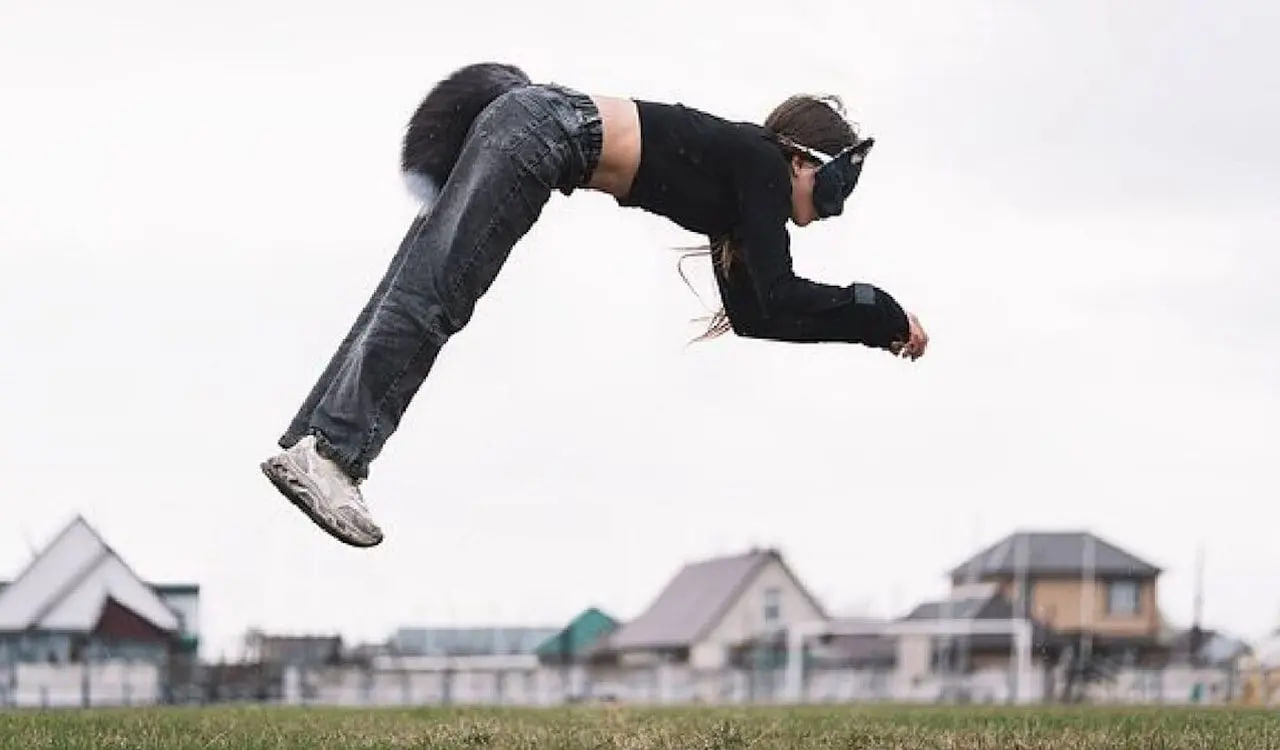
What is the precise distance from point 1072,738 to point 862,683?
52.6 meters

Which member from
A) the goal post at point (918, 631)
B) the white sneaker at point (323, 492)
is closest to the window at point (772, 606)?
the goal post at point (918, 631)

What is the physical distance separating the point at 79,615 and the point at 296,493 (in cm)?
4894

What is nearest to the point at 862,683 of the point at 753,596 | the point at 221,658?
the point at 753,596

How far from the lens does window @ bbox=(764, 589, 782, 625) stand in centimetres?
7162

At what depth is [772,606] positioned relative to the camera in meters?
72.0

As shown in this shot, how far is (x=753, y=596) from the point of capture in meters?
71.9

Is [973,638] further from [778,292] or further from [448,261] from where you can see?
[448,261]

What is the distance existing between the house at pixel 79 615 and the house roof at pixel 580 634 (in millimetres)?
27290

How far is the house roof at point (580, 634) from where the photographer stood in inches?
3147

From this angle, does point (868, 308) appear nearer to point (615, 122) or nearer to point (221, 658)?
point (615, 122)

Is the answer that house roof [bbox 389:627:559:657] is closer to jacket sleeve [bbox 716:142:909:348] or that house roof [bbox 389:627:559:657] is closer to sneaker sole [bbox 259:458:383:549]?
jacket sleeve [bbox 716:142:909:348]

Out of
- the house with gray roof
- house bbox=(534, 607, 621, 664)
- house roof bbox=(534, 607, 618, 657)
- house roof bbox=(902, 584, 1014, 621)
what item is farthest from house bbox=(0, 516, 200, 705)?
the house with gray roof

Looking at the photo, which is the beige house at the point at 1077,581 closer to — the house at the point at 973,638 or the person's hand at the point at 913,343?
the house at the point at 973,638

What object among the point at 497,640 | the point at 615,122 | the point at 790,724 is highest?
the point at 615,122
